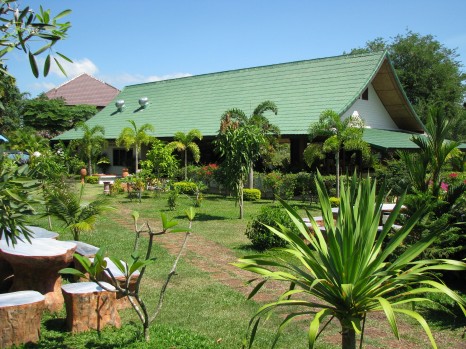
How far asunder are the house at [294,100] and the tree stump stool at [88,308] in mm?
14821

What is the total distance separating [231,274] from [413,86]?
1436 inches

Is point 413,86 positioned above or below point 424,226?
above

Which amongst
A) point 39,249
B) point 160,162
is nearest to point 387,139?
point 160,162

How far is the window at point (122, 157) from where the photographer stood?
3001 cm

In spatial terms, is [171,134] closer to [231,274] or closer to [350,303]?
[231,274]

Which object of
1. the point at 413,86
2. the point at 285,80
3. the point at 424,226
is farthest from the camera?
the point at 413,86

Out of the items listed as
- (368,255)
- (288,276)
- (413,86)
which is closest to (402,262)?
(368,255)

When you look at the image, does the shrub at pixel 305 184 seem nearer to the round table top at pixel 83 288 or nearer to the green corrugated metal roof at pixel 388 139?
the green corrugated metal roof at pixel 388 139

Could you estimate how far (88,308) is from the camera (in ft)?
18.0

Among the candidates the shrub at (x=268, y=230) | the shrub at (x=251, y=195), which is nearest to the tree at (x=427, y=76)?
the shrub at (x=251, y=195)

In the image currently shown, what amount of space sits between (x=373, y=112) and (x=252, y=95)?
598 cm

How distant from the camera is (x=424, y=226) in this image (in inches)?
281

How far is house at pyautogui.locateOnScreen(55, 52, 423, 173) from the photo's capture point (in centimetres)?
2133

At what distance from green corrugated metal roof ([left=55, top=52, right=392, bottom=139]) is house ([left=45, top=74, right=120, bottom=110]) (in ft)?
45.9
